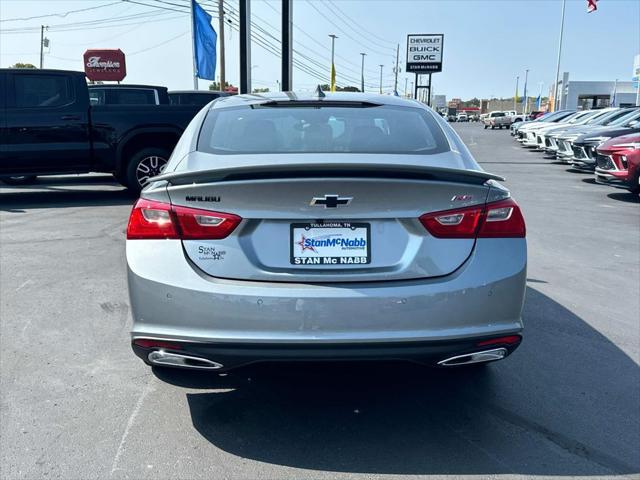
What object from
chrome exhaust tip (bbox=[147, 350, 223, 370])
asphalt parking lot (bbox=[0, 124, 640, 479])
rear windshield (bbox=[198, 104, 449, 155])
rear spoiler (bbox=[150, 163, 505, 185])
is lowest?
asphalt parking lot (bbox=[0, 124, 640, 479])

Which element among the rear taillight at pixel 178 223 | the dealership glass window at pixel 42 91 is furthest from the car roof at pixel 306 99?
the dealership glass window at pixel 42 91

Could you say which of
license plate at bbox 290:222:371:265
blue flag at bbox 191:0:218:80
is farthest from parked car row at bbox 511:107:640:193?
blue flag at bbox 191:0:218:80

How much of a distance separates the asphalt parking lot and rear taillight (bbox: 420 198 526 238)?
1.01 meters

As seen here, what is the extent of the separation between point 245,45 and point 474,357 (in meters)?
11.8

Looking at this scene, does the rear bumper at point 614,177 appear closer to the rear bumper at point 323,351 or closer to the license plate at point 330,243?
the rear bumper at point 323,351

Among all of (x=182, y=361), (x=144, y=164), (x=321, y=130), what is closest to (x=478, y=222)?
(x=321, y=130)

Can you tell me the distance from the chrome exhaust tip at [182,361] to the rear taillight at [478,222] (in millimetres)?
1202

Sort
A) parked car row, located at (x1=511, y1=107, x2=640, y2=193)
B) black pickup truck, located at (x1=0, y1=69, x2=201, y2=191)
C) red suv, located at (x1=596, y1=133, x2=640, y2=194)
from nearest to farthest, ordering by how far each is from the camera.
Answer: black pickup truck, located at (x1=0, y1=69, x2=201, y2=191) → red suv, located at (x1=596, y1=133, x2=640, y2=194) → parked car row, located at (x1=511, y1=107, x2=640, y2=193)

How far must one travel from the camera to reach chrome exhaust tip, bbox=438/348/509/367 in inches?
Result: 114

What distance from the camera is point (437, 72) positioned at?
118 ft

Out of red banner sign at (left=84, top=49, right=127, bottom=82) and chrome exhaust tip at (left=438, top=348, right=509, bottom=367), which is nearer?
chrome exhaust tip at (left=438, top=348, right=509, bottom=367)

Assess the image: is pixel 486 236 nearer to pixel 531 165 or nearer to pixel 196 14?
pixel 531 165

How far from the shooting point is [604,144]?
12062mm

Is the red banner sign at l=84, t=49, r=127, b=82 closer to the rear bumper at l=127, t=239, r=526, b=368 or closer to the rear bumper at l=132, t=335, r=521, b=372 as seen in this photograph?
the rear bumper at l=127, t=239, r=526, b=368
